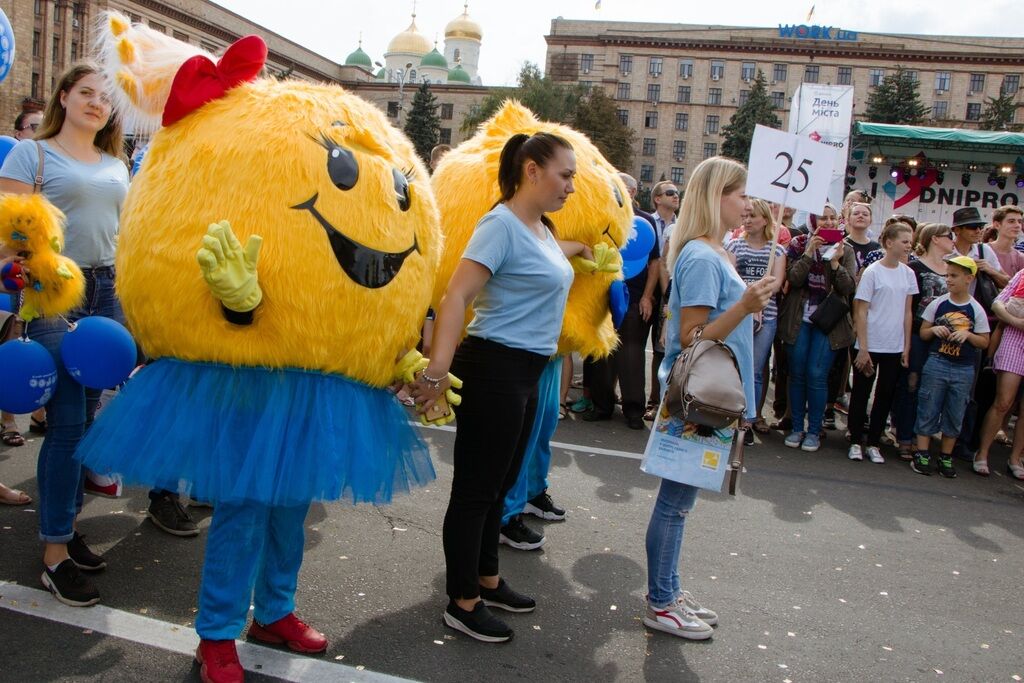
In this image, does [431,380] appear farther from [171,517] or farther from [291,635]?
[171,517]

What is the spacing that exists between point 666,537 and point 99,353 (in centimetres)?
232

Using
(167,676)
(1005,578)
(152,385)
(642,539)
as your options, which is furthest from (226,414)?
(1005,578)

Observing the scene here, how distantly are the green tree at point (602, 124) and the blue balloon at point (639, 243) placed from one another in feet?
176

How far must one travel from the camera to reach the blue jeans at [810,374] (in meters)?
7.16

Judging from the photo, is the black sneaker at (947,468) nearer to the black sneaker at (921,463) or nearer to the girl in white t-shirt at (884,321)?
the black sneaker at (921,463)

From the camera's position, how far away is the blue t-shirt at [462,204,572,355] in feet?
9.95

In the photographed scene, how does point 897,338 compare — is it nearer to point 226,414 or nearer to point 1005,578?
point 1005,578

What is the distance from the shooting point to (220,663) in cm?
277

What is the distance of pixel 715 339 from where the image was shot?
3.27 meters

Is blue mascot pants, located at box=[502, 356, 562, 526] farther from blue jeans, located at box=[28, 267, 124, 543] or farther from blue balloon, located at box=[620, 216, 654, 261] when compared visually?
blue jeans, located at box=[28, 267, 124, 543]

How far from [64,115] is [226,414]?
1.98 metres

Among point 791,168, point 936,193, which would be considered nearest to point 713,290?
point 791,168

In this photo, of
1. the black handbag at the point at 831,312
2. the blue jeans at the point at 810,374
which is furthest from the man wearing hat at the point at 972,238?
the blue jeans at the point at 810,374

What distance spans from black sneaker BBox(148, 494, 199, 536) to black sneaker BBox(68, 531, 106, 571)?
0.46m
